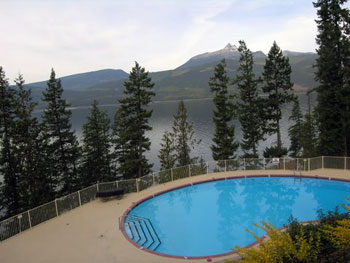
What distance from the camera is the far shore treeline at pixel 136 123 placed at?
814 inches

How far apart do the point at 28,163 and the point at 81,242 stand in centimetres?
1277

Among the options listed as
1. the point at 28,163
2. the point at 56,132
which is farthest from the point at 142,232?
the point at 56,132

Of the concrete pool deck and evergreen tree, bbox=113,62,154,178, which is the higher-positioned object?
evergreen tree, bbox=113,62,154,178

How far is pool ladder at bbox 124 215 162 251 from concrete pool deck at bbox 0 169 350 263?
604mm

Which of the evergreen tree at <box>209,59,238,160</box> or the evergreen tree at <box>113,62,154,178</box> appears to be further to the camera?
the evergreen tree at <box>209,59,238,160</box>

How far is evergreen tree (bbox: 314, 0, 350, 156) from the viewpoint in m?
20.0

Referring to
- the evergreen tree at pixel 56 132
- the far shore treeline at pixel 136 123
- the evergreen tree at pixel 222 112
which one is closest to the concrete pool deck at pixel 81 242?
the far shore treeline at pixel 136 123

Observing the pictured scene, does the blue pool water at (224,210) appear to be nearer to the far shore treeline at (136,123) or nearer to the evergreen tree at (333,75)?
the evergreen tree at (333,75)

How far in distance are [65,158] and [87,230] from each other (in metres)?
14.6

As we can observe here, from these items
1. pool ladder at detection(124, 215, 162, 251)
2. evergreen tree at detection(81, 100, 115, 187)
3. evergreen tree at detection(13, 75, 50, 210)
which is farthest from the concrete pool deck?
evergreen tree at detection(81, 100, 115, 187)

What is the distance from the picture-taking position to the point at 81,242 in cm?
1104

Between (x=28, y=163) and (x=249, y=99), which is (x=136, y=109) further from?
(x=249, y=99)

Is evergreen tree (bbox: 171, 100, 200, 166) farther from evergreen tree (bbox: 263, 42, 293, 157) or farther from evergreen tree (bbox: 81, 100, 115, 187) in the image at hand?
evergreen tree (bbox: 263, 42, 293, 157)

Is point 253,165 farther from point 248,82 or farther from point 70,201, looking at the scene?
point 70,201
